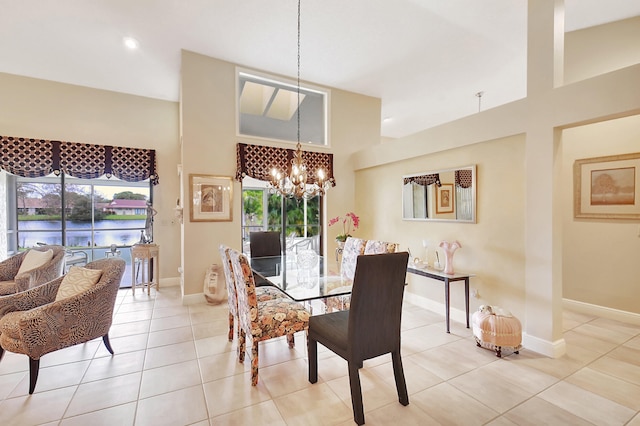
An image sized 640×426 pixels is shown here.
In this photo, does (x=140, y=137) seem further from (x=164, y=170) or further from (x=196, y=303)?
(x=196, y=303)

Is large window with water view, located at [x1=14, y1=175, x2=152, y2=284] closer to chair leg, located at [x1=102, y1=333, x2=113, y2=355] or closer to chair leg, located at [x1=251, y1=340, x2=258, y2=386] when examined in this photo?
chair leg, located at [x1=102, y1=333, x2=113, y2=355]

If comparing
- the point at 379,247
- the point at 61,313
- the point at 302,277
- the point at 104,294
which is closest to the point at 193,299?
the point at 104,294

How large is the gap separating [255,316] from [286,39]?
353 cm

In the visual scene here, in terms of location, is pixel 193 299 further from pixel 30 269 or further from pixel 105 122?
pixel 105 122

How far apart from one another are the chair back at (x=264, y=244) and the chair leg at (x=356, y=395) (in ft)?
8.81

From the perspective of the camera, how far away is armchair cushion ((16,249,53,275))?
341 cm

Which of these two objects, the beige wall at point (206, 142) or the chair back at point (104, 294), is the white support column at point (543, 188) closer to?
the beige wall at point (206, 142)

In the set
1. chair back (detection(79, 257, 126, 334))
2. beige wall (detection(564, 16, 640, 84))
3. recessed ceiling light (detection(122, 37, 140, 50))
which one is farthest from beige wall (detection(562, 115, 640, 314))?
recessed ceiling light (detection(122, 37, 140, 50))

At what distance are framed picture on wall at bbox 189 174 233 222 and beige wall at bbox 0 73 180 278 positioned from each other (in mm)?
1476

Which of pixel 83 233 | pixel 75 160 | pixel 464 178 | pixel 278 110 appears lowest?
pixel 83 233

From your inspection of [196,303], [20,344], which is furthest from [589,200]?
[20,344]

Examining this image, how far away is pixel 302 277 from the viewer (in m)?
3.01

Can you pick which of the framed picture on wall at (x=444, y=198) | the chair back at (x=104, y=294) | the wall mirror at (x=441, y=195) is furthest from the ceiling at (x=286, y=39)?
the chair back at (x=104, y=294)

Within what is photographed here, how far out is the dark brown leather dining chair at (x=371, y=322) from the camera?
1817mm
